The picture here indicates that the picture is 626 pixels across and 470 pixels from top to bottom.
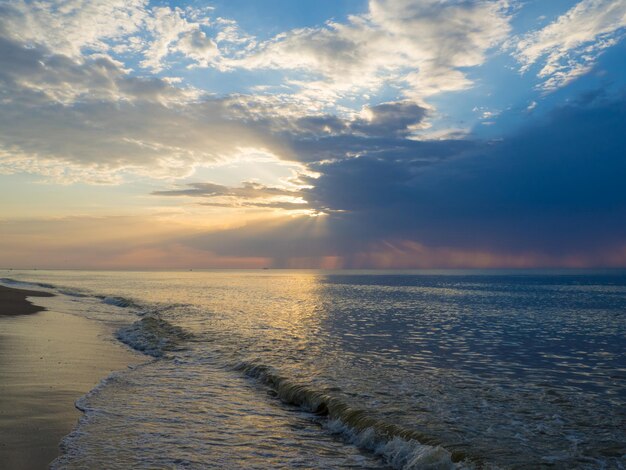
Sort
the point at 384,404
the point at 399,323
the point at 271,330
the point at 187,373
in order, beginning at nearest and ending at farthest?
1. the point at 384,404
2. the point at 187,373
3. the point at 271,330
4. the point at 399,323

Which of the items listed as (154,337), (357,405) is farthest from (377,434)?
(154,337)

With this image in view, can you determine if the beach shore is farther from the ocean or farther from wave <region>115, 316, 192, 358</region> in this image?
wave <region>115, 316, 192, 358</region>

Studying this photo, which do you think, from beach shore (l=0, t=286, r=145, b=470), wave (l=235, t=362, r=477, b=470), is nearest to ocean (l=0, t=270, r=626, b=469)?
wave (l=235, t=362, r=477, b=470)

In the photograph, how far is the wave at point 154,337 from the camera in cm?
2678

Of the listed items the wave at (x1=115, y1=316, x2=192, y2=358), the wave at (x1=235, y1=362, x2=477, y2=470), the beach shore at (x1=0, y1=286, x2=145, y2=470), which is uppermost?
the beach shore at (x1=0, y1=286, x2=145, y2=470)

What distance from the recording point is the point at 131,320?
41812 mm

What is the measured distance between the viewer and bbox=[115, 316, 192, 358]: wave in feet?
87.9

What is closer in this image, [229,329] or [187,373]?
[187,373]

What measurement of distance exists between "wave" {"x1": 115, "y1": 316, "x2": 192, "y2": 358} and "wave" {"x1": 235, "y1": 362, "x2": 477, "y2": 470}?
1157 cm

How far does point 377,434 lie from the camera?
1295 cm

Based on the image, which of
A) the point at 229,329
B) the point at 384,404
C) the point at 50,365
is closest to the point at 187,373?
the point at 50,365

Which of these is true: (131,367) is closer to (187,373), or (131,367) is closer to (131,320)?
(187,373)

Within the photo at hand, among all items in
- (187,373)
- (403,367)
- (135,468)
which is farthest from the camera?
(403,367)

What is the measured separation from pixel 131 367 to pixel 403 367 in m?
13.5
